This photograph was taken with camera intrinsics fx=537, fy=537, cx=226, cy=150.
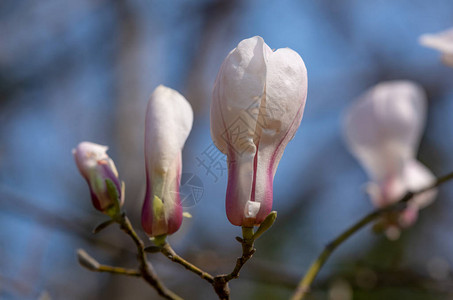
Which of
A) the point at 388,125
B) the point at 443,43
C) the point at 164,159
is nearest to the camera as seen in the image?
the point at 164,159

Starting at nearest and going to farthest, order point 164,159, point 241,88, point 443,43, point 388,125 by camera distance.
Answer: point 241,88, point 164,159, point 443,43, point 388,125

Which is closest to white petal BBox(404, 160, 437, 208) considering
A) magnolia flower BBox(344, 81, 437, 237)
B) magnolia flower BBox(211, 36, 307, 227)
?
magnolia flower BBox(344, 81, 437, 237)

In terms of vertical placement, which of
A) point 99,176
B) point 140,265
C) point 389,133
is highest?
point 389,133

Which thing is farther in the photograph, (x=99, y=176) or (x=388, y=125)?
(x=388, y=125)

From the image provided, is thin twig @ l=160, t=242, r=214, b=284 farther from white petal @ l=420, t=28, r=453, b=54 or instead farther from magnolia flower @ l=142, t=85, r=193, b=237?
white petal @ l=420, t=28, r=453, b=54

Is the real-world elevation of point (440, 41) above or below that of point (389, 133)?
above

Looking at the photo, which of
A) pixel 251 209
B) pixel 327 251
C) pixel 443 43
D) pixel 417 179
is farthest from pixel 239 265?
pixel 417 179

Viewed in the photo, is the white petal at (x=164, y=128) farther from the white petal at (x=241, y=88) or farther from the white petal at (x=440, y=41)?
the white petal at (x=440, y=41)

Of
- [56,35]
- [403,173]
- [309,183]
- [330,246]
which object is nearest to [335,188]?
[309,183]

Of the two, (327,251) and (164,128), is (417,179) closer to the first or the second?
(327,251)
